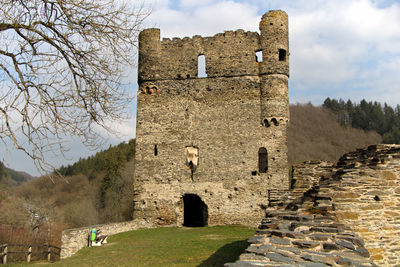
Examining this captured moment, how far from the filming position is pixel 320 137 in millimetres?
73000

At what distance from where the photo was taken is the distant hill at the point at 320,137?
211ft

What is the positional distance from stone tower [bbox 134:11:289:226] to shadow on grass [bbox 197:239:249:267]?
4.92 meters

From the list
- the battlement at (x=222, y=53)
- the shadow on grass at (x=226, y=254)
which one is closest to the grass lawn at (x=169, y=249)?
the shadow on grass at (x=226, y=254)

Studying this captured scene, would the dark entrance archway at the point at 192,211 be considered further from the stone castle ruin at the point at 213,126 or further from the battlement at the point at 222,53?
the battlement at the point at 222,53

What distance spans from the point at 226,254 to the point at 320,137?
6560 centimetres

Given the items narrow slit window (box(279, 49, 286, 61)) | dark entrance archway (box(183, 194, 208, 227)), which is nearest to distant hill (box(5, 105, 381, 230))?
dark entrance archway (box(183, 194, 208, 227))

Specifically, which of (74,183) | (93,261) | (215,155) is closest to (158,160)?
(215,155)

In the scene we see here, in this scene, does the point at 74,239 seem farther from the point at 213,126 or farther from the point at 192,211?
the point at 192,211

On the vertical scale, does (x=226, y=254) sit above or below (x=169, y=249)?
above

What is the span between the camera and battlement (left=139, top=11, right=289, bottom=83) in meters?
18.5

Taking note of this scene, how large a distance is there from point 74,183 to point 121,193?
21.3 meters

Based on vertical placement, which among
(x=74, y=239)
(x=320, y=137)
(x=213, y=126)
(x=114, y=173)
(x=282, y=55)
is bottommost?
(x=74, y=239)

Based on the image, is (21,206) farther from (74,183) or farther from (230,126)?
(74,183)

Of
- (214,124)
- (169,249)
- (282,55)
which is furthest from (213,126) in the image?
(169,249)
